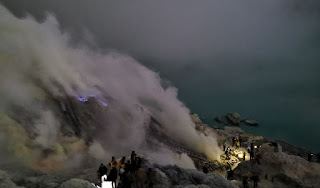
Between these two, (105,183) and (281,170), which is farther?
(281,170)

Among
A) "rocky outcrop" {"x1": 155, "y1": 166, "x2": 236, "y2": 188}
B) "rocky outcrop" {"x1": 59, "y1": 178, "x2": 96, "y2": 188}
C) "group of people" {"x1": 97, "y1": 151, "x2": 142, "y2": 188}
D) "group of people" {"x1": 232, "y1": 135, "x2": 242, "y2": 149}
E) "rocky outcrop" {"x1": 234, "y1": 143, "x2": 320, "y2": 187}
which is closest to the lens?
"rocky outcrop" {"x1": 59, "y1": 178, "x2": 96, "y2": 188}

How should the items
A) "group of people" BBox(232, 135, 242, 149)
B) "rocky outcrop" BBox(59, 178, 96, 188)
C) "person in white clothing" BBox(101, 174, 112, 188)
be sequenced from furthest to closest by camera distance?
"group of people" BBox(232, 135, 242, 149)
"person in white clothing" BBox(101, 174, 112, 188)
"rocky outcrop" BBox(59, 178, 96, 188)

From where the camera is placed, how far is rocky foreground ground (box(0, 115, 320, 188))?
46.6 ft

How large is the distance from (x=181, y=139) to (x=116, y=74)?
53.9 feet

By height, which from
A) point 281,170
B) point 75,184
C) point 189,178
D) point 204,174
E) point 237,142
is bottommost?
point 75,184

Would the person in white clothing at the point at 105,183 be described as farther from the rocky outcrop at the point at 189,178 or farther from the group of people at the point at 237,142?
the group of people at the point at 237,142

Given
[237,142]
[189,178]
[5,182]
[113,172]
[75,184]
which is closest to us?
[5,182]

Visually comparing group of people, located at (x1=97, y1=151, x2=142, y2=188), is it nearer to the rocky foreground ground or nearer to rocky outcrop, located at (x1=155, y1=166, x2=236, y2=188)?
the rocky foreground ground

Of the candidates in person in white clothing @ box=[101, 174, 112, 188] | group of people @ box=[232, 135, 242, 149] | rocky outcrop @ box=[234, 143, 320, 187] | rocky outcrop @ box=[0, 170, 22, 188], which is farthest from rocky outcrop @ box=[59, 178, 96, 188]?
group of people @ box=[232, 135, 242, 149]

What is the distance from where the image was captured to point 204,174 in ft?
58.9

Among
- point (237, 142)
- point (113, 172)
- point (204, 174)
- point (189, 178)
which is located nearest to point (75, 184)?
point (113, 172)

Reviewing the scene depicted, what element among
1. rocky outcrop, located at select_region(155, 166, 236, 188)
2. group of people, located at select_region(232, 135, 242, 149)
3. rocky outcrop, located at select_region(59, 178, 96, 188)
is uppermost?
group of people, located at select_region(232, 135, 242, 149)

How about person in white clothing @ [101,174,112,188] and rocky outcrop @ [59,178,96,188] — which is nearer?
rocky outcrop @ [59,178,96,188]

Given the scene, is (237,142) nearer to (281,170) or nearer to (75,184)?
(281,170)
